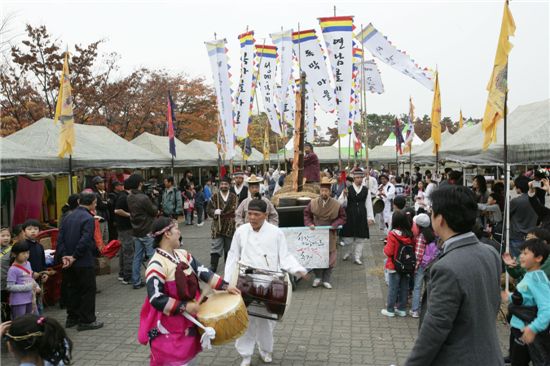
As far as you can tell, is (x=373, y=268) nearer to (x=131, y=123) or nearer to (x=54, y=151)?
(x=54, y=151)

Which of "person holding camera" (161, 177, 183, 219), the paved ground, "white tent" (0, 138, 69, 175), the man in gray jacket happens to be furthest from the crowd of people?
"person holding camera" (161, 177, 183, 219)

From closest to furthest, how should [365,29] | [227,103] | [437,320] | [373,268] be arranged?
[437,320], [373,268], [227,103], [365,29]

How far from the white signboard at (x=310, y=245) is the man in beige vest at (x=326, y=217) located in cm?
12

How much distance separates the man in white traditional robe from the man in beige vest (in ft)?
9.96

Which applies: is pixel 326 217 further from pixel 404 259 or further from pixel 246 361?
pixel 246 361

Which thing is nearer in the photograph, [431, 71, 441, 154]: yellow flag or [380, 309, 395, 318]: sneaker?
[380, 309, 395, 318]: sneaker

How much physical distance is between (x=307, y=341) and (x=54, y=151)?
7.60m

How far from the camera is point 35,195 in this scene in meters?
10.3

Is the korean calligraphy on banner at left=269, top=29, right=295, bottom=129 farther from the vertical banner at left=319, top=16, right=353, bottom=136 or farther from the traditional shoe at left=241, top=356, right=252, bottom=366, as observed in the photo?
the traditional shoe at left=241, top=356, right=252, bottom=366

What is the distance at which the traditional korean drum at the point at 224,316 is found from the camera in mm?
3492

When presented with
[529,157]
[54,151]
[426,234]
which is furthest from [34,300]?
[529,157]

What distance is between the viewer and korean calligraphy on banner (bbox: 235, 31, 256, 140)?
1102 cm

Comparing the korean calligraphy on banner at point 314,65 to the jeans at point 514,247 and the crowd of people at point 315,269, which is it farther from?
the jeans at point 514,247

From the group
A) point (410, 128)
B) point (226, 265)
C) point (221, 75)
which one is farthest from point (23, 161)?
point (410, 128)
